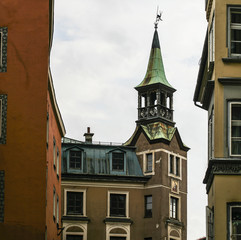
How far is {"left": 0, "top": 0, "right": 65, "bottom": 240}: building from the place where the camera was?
130 feet

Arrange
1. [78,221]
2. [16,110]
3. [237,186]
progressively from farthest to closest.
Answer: [78,221]
[16,110]
[237,186]

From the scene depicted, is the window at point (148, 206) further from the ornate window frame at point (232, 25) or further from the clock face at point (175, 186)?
the ornate window frame at point (232, 25)

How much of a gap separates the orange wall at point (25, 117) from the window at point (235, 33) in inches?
444

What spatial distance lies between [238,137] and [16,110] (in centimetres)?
1265

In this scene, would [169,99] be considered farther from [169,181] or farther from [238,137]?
[238,137]

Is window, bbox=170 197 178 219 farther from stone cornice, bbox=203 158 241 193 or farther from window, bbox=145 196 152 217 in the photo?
stone cornice, bbox=203 158 241 193

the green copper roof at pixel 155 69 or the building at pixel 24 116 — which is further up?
the green copper roof at pixel 155 69

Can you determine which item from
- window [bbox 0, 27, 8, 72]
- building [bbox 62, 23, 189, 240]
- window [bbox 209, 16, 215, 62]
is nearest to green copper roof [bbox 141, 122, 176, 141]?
building [bbox 62, 23, 189, 240]

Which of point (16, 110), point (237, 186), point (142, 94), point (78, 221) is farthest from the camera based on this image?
point (142, 94)

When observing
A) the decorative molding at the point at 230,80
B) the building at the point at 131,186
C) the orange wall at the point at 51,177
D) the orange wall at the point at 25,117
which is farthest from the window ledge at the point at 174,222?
the decorative molding at the point at 230,80

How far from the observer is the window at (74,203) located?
3039 inches

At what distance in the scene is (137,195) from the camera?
78.2m

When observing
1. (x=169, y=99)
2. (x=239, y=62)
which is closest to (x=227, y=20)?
(x=239, y=62)

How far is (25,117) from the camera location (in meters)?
40.9
